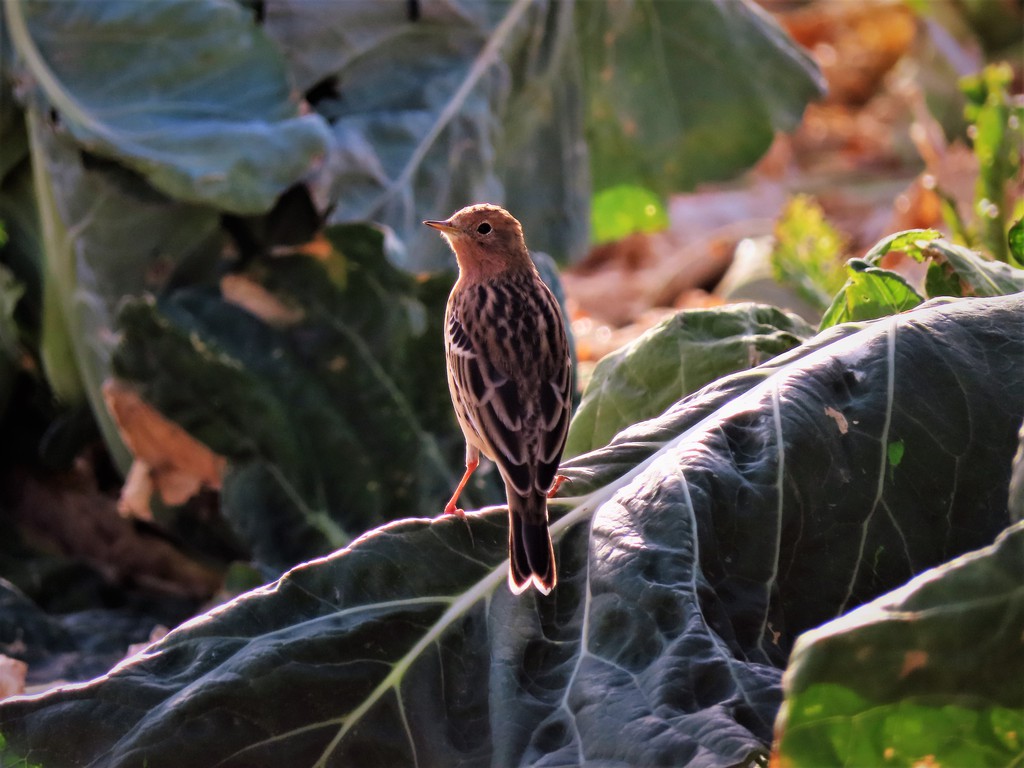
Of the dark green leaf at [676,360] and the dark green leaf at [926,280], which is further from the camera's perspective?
the dark green leaf at [676,360]

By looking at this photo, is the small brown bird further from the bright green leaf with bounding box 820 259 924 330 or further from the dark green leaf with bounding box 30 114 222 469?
the dark green leaf with bounding box 30 114 222 469

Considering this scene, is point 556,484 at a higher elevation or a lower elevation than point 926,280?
lower

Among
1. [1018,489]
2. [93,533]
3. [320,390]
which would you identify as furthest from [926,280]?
[93,533]

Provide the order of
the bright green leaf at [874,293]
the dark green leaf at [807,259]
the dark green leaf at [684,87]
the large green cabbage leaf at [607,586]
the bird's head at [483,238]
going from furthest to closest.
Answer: the dark green leaf at [684,87] → the dark green leaf at [807,259] → the bird's head at [483,238] → the bright green leaf at [874,293] → the large green cabbage leaf at [607,586]

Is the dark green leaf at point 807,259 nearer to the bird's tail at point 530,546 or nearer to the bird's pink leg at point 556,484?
the bird's pink leg at point 556,484

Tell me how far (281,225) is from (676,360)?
5.84ft

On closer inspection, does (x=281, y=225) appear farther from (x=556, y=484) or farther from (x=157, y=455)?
(x=556, y=484)

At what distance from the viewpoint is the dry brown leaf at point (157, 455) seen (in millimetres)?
4000

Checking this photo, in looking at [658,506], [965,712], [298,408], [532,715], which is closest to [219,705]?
[532,715]

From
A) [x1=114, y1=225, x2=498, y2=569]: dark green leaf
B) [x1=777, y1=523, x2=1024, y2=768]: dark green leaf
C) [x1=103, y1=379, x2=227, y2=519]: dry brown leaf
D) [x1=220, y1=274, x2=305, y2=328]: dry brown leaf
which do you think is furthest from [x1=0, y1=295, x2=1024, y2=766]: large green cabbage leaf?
[x1=220, y1=274, x2=305, y2=328]: dry brown leaf

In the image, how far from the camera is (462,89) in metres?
4.63

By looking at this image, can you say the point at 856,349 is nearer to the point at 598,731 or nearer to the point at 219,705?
the point at 598,731

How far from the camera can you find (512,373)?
9.70 ft

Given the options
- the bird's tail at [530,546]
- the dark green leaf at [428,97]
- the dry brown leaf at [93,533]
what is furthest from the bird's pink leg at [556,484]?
the dry brown leaf at [93,533]
